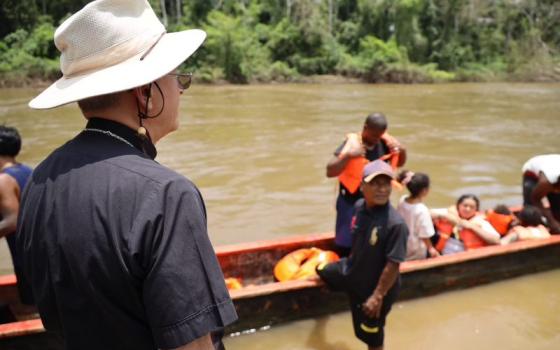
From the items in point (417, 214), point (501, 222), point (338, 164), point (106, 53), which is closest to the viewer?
point (106, 53)

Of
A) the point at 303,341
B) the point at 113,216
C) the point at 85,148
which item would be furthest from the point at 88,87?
the point at 303,341

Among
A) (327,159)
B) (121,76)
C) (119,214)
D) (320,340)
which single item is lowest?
(327,159)

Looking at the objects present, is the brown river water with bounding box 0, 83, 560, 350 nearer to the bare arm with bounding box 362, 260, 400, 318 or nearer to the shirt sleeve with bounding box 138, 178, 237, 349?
the bare arm with bounding box 362, 260, 400, 318

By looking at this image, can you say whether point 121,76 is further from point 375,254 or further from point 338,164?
A: point 338,164

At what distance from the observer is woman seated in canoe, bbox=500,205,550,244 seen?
479 centimetres

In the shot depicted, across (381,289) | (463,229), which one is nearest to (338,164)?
(381,289)

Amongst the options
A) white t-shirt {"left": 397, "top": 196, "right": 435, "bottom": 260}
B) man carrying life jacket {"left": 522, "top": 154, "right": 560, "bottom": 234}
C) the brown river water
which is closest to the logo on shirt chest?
white t-shirt {"left": 397, "top": 196, "right": 435, "bottom": 260}

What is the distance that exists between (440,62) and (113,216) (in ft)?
121

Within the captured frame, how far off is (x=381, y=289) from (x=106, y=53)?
2.15 meters

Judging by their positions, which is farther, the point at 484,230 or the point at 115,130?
the point at 484,230

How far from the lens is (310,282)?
372 cm

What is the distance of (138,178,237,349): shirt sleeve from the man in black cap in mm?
1847

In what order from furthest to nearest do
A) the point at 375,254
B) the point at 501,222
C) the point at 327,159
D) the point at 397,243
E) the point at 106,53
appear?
→ the point at 327,159 → the point at 501,222 → the point at 375,254 → the point at 397,243 → the point at 106,53

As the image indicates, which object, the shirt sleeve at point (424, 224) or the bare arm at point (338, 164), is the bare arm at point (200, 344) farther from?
the shirt sleeve at point (424, 224)
